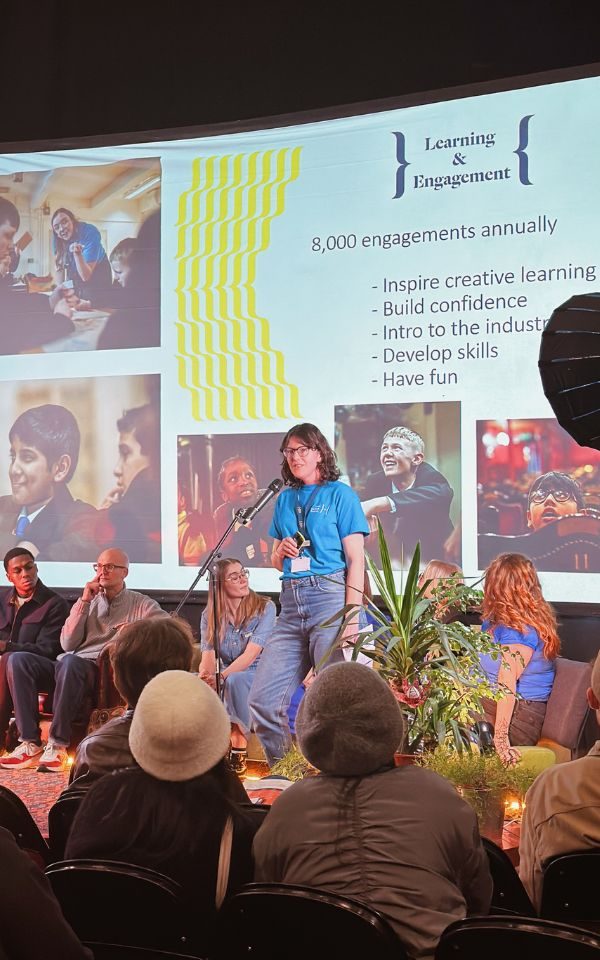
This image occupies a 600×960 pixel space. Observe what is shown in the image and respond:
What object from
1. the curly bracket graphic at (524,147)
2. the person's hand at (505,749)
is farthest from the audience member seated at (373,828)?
the curly bracket graphic at (524,147)

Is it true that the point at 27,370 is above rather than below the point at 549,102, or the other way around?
below

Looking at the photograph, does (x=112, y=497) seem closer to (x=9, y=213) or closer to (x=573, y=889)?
(x=9, y=213)

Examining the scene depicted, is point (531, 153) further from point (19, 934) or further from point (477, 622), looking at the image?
point (19, 934)

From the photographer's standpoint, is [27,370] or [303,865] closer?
[303,865]

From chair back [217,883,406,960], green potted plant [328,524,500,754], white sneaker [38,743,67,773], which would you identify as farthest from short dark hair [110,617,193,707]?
white sneaker [38,743,67,773]

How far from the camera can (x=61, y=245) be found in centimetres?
622

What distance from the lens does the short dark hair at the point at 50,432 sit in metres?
6.21

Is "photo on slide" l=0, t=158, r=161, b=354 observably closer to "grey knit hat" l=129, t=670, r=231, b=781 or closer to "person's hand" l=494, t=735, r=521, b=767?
"person's hand" l=494, t=735, r=521, b=767

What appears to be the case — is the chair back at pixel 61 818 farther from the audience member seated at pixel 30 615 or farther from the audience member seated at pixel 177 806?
the audience member seated at pixel 30 615

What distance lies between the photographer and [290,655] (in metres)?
4.47

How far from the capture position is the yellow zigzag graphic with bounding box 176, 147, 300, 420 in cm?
565

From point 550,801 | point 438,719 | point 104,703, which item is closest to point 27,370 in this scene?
point 104,703

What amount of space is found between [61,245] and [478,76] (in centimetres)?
265

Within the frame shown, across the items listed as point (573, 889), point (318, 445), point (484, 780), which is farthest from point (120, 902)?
point (318, 445)
